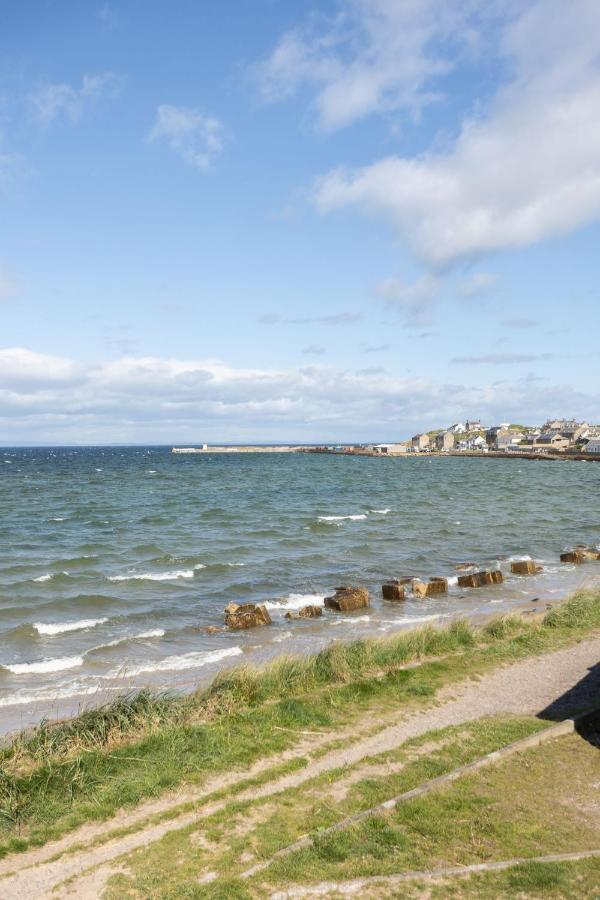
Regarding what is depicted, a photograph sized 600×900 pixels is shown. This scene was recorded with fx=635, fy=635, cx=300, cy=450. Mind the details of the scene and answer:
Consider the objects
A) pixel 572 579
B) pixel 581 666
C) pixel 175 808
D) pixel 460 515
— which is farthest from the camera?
pixel 460 515

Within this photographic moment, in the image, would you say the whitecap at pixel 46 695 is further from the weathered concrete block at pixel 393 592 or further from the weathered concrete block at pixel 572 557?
the weathered concrete block at pixel 572 557

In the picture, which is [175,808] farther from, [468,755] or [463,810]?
[468,755]

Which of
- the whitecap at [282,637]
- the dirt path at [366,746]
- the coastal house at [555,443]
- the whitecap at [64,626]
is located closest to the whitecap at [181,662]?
the whitecap at [282,637]

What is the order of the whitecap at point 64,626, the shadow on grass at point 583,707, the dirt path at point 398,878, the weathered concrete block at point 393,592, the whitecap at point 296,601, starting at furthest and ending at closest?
the weathered concrete block at point 393,592 < the whitecap at point 296,601 < the whitecap at point 64,626 < the shadow on grass at point 583,707 < the dirt path at point 398,878

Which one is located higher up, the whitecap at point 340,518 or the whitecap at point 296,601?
the whitecap at point 340,518

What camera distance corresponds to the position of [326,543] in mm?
40750

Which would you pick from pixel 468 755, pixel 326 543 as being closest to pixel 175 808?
pixel 468 755

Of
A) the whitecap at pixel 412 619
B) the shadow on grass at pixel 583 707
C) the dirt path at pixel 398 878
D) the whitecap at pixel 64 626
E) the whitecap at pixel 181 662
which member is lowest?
the whitecap at pixel 412 619

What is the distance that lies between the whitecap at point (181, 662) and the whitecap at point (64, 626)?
491cm

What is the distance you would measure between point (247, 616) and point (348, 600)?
4.58 metres

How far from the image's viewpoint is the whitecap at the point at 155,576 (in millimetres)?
30969

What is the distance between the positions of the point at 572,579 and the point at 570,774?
2263 cm

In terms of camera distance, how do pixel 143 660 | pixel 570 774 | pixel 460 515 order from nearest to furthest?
pixel 570 774 → pixel 143 660 → pixel 460 515

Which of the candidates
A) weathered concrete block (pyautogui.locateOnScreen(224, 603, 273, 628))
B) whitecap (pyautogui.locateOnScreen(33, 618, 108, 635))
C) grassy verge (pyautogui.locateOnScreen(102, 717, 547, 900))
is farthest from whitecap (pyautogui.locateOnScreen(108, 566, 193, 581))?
grassy verge (pyautogui.locateOnScreen(102, 717, 547, 900))
